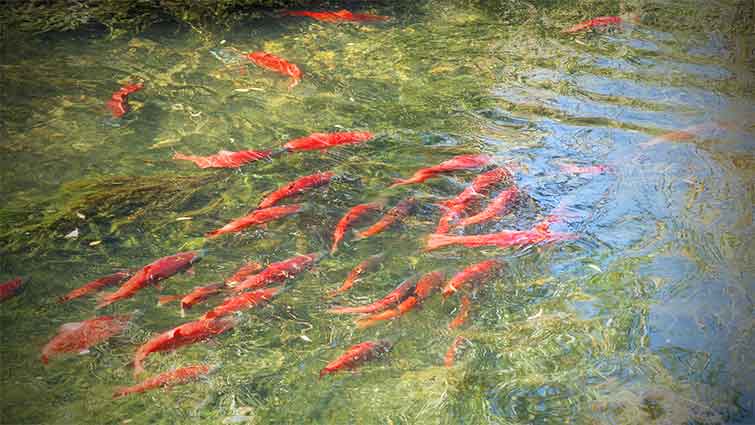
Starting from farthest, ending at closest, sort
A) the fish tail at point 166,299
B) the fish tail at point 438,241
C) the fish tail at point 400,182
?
the fish tail at point 400,182 < the fish tail at point 438,241 < the fish tail at point 166,299

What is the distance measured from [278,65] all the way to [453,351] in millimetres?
3239

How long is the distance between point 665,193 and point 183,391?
3.09m

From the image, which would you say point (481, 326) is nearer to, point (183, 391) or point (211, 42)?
point (183, 391)

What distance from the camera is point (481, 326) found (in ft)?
12.1

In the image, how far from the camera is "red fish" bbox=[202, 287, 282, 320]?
3.65 metres

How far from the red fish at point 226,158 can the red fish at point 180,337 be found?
1534 mm

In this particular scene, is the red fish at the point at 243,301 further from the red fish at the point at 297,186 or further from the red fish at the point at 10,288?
the red fish at the point at 10,288

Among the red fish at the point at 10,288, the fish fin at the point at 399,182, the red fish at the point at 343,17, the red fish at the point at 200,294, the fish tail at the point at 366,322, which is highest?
the red fish at the point at 343,17

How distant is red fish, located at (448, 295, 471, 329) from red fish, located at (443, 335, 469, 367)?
80 millimetres

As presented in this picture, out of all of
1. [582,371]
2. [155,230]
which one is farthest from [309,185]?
[582,371]

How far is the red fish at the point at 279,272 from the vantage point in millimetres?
3852

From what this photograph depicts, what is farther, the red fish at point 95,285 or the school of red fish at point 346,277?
the red fish at point 95,285

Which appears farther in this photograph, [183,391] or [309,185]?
[309,185]

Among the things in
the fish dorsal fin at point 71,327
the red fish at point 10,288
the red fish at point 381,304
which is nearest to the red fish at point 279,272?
the red fish at point 381,304
